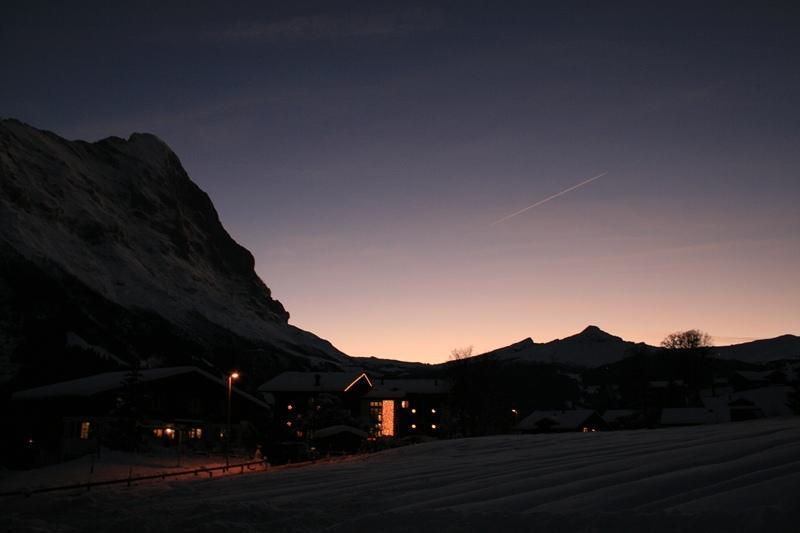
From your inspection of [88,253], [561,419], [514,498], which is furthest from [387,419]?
[88,253]

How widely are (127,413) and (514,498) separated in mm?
40354

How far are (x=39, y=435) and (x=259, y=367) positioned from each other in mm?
85752

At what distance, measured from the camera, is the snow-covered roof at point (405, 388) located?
8838 centimetres

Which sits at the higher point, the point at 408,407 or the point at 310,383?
the point at 310,383

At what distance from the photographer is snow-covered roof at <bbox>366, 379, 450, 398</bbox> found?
88375 mm

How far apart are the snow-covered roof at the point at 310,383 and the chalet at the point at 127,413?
22.1 metres

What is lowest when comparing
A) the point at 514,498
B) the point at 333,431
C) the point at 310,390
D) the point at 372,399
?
the point at 333,431

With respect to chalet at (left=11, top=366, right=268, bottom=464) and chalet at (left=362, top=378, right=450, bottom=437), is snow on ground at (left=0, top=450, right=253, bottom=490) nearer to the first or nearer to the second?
chalet at (left=11, top=366, right=268, bottom=464)

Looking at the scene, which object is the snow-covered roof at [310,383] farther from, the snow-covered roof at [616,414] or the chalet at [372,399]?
the snow-covered roof at [616,414]

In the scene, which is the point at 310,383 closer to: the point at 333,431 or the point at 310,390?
the point at 310,390

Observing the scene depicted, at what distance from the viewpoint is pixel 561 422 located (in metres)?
86.1

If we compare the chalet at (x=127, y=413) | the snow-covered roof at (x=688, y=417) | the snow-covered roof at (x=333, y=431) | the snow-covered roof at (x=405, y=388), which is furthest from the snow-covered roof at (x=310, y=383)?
the snow-covered roof at (x=688, y=417)

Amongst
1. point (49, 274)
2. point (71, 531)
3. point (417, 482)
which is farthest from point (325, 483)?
point (49, 274)

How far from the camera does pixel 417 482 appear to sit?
51.0 ft
